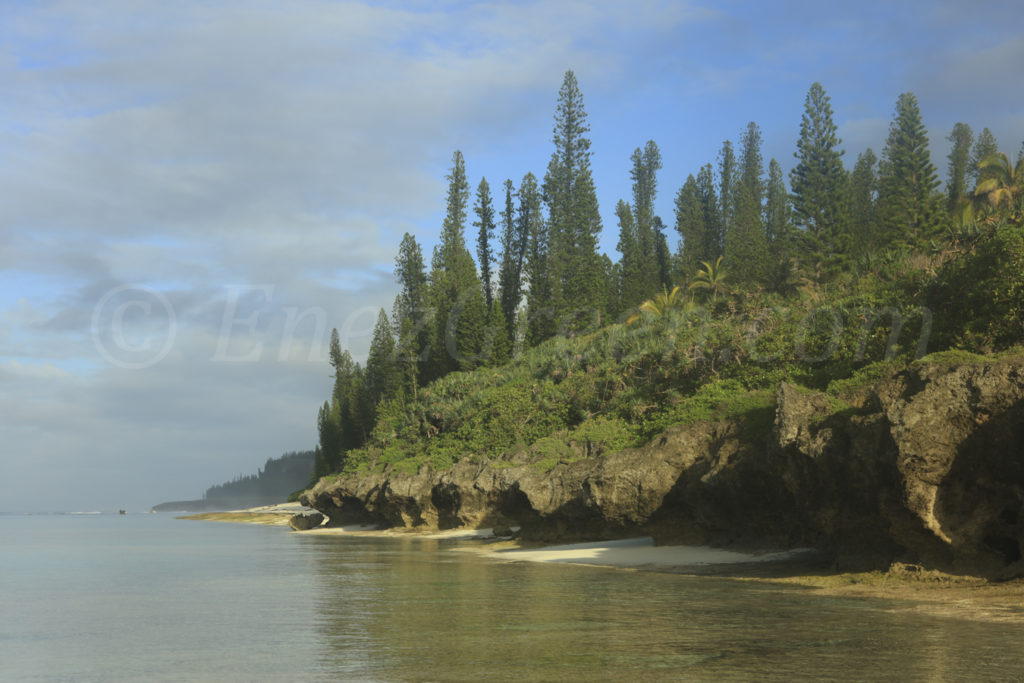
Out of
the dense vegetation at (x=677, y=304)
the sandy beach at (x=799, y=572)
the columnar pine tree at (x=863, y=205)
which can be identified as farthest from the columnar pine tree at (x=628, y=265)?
the sandy beach at (x=799, y=572)

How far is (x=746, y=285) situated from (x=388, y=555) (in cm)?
4378

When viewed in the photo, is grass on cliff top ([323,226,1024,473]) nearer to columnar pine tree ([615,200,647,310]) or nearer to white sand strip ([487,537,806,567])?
white sand strip ([487,537,806,567])

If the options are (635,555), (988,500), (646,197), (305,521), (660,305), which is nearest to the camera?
(988,500)

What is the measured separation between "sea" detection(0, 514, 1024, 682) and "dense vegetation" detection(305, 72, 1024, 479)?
9.36 metres

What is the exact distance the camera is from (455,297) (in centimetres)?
7612

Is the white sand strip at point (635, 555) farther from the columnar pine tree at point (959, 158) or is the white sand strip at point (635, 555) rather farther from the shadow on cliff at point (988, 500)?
the columnar pine tree at point (959, 158)

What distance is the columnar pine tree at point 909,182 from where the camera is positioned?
62031mm

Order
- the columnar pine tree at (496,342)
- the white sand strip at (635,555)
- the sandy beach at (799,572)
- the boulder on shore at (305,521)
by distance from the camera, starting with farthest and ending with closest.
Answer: the columnar pine tree at (496,342) < the boulder on shore at (305,521) < the white sand strip at (635,555) < the sandy beach at (799,572)

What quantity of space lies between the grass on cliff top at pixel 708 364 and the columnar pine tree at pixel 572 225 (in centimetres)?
864

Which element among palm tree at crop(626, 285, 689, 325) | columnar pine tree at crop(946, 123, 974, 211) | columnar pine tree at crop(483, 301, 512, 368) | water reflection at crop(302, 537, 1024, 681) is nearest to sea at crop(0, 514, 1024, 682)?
water reflection at crop(302, 537, 1024, 681)

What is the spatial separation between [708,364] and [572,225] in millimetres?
39877

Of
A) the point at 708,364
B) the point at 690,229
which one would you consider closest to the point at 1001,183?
the point at 708,364

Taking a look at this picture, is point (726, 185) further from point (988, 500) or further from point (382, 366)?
point (988, 500)

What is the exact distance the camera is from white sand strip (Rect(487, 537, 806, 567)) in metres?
22.1
